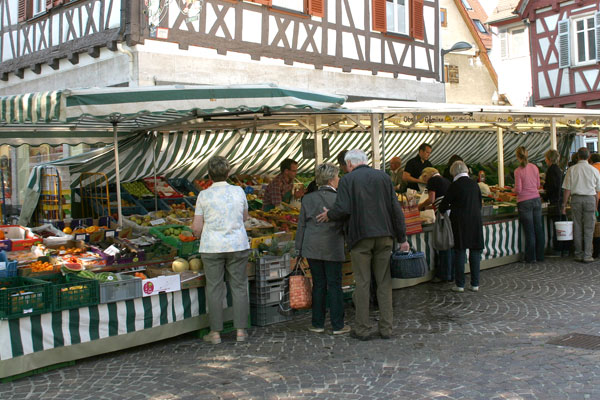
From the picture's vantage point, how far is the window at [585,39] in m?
22.3

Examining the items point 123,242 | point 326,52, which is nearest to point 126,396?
point 123,242

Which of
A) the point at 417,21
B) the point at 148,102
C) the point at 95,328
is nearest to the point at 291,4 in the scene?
the point at 417,21

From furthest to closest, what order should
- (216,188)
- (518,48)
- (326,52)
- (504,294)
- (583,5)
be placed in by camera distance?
(518,48) → (583,5) → (326,52) → (504,294) → (216,188)

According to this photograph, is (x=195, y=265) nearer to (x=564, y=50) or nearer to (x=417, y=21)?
(x=417, y=21)

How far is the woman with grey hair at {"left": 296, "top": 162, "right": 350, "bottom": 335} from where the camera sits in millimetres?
6203

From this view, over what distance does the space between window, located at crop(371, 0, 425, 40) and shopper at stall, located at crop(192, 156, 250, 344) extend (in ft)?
34.0

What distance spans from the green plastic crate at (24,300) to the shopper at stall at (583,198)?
7802 millimetres

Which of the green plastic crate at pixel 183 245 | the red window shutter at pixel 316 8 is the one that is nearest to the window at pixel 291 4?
the red window shutter at pixel 316 8

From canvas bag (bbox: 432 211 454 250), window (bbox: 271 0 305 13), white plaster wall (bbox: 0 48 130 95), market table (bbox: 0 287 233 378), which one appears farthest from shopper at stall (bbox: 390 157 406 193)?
market table (bbox: 0 287 233 378)

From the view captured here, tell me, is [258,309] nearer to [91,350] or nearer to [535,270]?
[91,350]

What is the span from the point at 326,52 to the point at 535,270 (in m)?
6.92

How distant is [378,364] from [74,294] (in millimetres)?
2537

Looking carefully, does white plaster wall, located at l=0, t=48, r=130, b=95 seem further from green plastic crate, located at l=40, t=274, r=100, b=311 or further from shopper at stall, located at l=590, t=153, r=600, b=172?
shopper at stall, located at l=590, t=153, r=600, b=172

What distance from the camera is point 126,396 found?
4.81 meters
